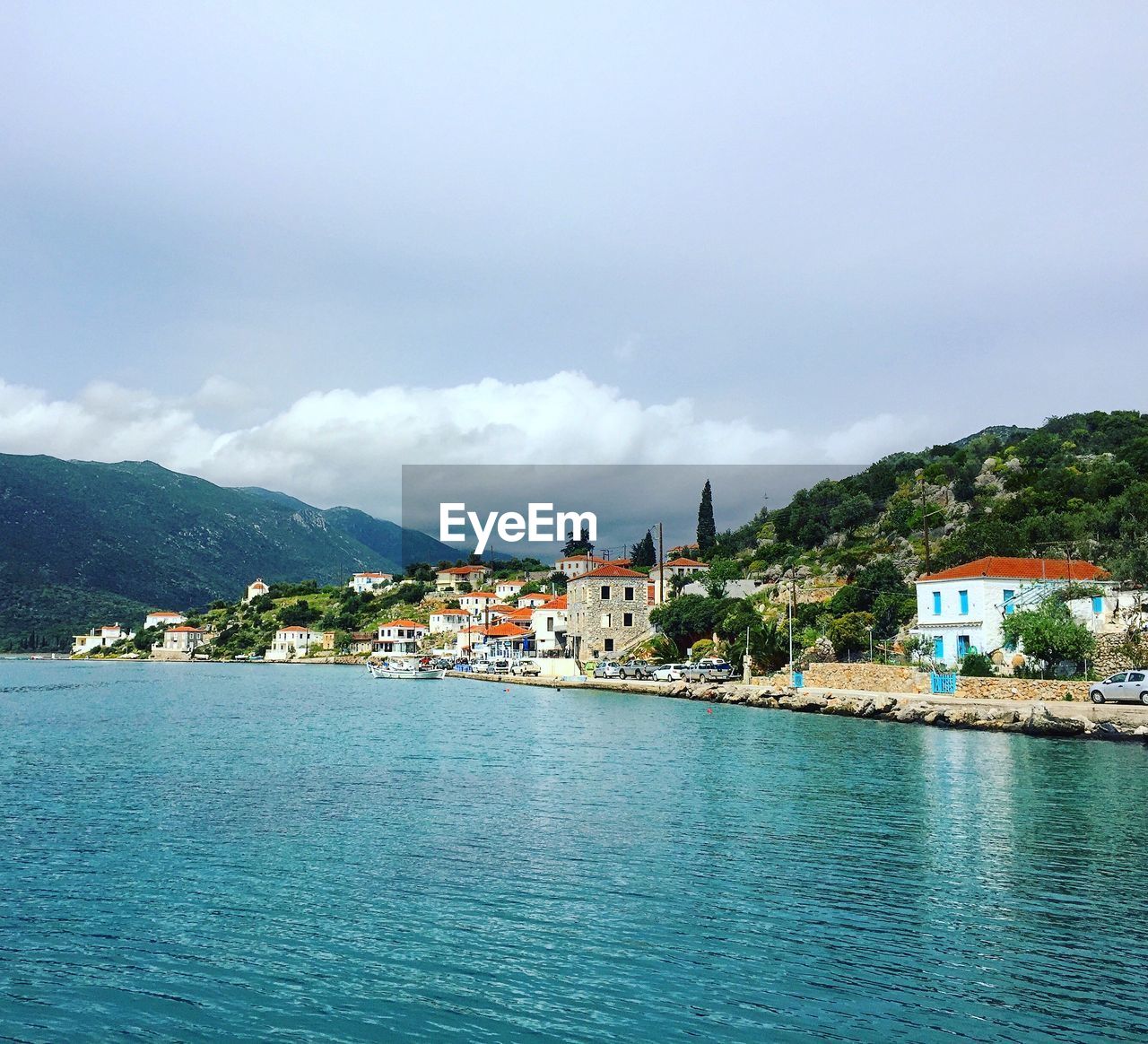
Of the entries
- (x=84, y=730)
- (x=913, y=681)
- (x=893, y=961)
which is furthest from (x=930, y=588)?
(x=84, y=730)

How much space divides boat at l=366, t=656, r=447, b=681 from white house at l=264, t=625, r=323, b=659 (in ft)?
143

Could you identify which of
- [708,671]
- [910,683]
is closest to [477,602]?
[708,671]

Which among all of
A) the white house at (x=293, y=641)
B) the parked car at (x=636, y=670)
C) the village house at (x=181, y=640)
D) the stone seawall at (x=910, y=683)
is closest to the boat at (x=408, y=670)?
the parked car at (x=636, y=670)

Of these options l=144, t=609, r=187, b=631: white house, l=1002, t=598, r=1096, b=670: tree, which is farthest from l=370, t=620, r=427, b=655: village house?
l=1002, t=598, r=1096, b=670: tree

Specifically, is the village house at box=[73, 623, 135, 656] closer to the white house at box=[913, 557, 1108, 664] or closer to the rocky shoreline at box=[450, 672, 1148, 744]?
the rocky shoreline at box=[450, 672, 1148, 744]

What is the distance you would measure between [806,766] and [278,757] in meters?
Answer: 18.7

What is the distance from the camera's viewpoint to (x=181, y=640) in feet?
543

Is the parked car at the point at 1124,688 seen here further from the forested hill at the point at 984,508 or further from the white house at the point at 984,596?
the forested hill at the point at 984,508

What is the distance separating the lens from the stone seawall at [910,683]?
40719 mm

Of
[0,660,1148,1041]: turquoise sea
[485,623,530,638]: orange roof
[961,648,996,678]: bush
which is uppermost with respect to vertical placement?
[485,623,530,638]: orange roof

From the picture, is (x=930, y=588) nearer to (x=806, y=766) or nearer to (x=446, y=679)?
(x=806, y=766)

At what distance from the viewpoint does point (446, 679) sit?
98875mm

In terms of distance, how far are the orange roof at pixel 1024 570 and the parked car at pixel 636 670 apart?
3058 centimetres

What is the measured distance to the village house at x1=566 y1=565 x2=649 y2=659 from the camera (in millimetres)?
89312
